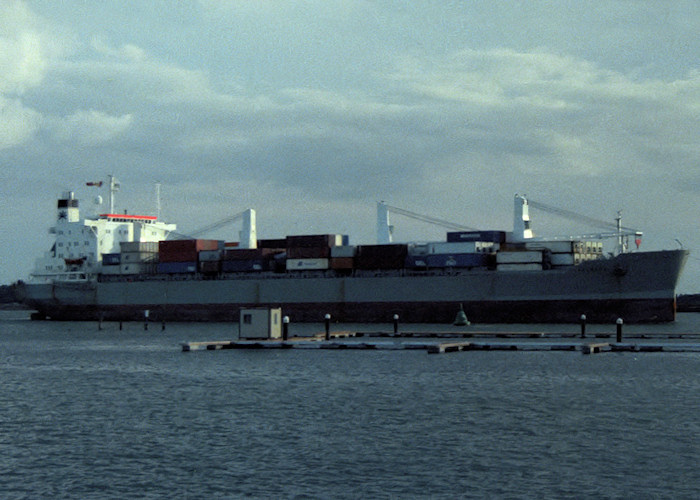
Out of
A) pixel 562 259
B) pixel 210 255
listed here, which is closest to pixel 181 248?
pixel 210 255

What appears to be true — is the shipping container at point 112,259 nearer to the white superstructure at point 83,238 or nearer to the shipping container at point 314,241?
the white superstructure at point 83,238

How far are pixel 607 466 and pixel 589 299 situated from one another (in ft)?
193

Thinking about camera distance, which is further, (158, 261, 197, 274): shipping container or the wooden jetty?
(158, 261, 197, 274): shipping container

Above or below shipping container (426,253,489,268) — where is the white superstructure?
above

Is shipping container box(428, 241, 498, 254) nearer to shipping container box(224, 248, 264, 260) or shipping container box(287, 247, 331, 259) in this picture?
shipping container box(287, 247, 331, 259)

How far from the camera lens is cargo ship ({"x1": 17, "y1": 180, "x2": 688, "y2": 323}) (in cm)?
7719

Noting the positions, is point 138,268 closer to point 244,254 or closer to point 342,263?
point 244,254

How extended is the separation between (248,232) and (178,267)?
8.56 m

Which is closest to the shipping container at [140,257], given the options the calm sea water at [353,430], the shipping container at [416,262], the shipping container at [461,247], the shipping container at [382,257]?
the shipping container at [382,257]

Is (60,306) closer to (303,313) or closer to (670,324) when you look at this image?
(303,313)

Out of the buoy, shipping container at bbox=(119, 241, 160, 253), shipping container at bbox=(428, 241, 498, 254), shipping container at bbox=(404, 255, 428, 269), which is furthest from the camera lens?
shipping container at bbox=(119, 241, 160, 253)

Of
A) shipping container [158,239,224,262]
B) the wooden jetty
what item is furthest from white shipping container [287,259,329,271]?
the wooden jetty

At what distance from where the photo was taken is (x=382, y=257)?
3332 inches

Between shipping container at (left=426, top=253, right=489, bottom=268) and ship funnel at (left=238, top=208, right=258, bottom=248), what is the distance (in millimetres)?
22586
